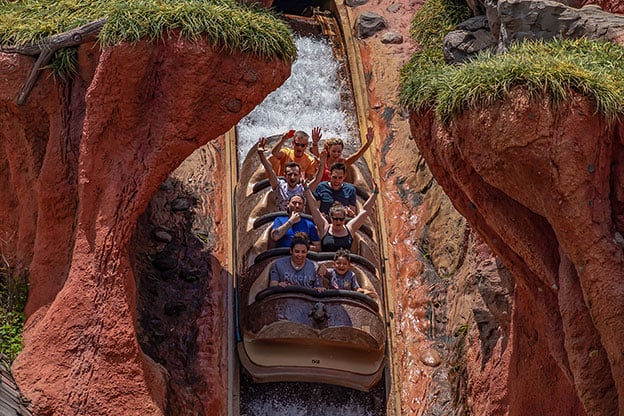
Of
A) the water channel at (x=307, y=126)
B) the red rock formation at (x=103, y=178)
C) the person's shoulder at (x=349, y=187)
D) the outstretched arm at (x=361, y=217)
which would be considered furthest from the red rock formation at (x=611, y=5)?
the red rock formation at (x=103, y=178)

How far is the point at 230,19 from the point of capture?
33.8 feet

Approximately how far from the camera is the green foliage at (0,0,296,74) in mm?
10148

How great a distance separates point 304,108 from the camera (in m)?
16.7

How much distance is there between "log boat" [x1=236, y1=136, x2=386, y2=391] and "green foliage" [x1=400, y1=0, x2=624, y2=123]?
2.65 metres

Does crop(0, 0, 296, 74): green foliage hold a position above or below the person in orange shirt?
below

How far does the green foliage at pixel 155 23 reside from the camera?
10148 millimetres

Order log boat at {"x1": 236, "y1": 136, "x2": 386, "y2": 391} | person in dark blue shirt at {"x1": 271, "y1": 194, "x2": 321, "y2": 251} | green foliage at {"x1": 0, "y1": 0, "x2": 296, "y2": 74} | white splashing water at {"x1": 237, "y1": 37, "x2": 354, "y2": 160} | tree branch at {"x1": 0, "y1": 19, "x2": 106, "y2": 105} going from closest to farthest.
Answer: green foliage at {"x1": 0, "y1": 0, "x2": 296, "y2": 74}
tree branch at {"x1": 0, "y1": 19, "x2": 106, "y2": 105}
log boat at {"x1": 236, "y1": 136, "x2": 386, "y2": 391}
person in dark blue shirt at {"x1": 271, "y1": 194, "x2": 321, "y2": 251}
white splashing water at {"x1": 237, "y1": 37, "x2": 354, "y2": 160}

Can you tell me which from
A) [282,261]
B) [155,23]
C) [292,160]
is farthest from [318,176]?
[155,23]

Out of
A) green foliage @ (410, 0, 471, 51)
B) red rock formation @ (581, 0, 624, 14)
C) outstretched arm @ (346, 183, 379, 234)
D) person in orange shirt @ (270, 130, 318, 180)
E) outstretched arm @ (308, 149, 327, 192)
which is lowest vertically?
outstretched arm @ (346, 183, 379, 234)

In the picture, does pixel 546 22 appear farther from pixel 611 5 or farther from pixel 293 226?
pixel 293 226

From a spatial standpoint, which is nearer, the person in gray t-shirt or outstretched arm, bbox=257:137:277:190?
the person in gray t-shirt

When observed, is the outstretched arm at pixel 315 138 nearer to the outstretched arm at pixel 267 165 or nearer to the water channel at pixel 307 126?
the outstretched arm at pixel 267 165

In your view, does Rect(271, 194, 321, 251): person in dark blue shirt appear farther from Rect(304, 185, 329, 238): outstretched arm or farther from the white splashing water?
the white splashing water

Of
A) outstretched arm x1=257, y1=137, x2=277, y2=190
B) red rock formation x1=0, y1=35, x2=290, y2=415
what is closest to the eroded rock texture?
red rock formation x1=0, y1=35, x2=290, y2=415
